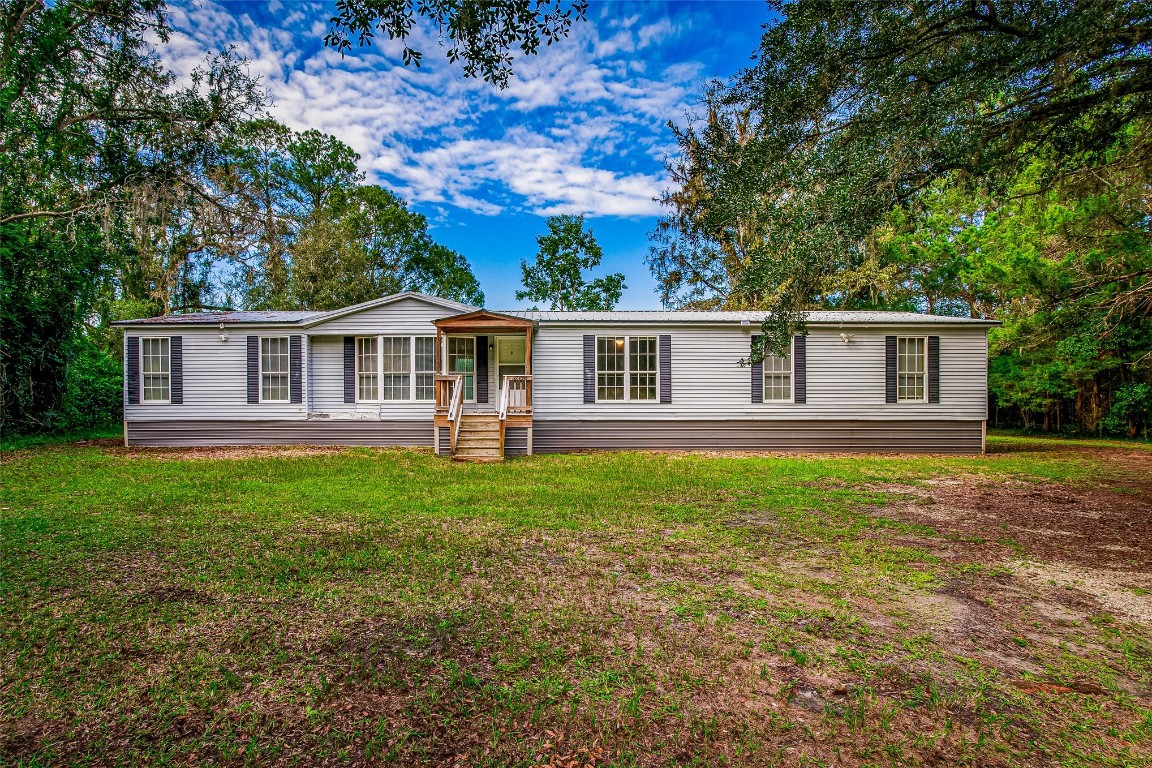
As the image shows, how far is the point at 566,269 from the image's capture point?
30.0 m

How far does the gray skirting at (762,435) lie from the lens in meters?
12.4

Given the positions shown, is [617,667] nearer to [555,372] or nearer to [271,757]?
[271,757]

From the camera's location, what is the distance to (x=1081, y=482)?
8.38 metres

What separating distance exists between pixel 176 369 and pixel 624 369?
11.8 metres

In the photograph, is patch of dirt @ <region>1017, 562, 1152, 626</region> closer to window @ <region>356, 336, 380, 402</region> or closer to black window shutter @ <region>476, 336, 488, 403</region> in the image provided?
black window shutter @ <region>476, 336, 488, 403</region>

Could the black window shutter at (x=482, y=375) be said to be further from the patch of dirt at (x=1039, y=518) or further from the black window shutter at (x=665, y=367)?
the patch of dirt at (x=1039, y=518)

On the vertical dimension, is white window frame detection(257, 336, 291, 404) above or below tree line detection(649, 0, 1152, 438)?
below

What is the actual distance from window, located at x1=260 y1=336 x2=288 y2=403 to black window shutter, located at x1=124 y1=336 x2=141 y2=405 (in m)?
3.14

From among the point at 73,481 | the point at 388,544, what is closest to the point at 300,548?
the point at 388,544

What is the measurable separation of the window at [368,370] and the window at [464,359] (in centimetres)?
198

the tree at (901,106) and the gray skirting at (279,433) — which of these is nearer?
the tree at (901,106)

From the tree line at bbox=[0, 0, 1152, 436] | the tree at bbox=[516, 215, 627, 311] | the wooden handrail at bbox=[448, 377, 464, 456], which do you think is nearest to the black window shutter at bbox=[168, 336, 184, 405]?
the tree line at bbox=[0, 0, 1152, 436]

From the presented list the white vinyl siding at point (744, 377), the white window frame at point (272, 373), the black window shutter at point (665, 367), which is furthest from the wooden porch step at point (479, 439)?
the white window frame at point (272, 373)

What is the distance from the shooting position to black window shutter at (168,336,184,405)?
12680 millimetres
